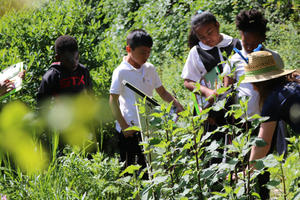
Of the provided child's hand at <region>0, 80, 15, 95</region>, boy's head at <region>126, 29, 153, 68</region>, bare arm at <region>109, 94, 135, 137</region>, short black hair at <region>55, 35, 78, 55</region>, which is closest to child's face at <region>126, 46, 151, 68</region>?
boy's head at <region>126, 29, 153, 68</region>

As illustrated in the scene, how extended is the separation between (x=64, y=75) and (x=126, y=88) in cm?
64

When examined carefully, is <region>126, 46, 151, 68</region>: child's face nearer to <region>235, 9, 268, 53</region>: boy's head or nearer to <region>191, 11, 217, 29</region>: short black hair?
Answer: <region>191, 11, 217, 29</region>: short black hair

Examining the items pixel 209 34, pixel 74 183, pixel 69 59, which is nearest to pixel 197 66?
Answer: pixel 209 34

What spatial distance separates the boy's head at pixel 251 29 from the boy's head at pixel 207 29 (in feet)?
0.84

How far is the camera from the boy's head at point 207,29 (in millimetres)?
3000

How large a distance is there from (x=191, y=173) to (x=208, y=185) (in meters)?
0.08

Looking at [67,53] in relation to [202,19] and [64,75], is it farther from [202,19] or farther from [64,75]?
[202,19]

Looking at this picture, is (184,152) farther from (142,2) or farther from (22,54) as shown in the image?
(142,2)

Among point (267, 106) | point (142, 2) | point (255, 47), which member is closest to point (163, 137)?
point (267, 106)

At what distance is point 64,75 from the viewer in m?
3.34

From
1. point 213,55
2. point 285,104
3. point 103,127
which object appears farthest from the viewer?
point 103,127

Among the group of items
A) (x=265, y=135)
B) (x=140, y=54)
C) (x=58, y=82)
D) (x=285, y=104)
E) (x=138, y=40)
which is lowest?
(x=265, y=135)

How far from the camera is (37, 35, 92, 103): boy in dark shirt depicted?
10.6 feet

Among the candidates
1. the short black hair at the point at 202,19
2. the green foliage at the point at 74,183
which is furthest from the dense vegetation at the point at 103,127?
the short black hair at the point at 202,19
